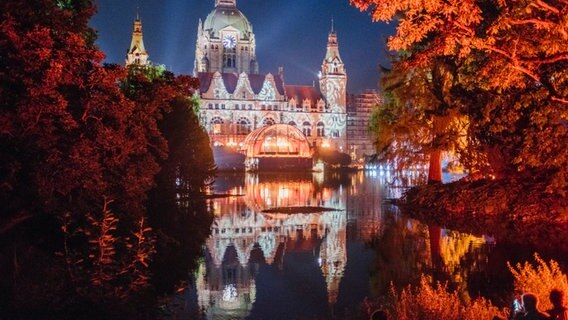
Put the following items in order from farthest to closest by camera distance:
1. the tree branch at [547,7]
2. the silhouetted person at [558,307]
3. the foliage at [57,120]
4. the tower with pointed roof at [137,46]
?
1. the tower with pointed roof at [137,46]
2. the foliage at [57,120]
3. the tree branch at [547,7]
4. the silhouetted person at [558,307]

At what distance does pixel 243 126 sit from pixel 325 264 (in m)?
100

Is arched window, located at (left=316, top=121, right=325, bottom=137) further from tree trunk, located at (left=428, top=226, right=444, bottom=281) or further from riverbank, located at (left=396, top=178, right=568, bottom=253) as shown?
tree trunk, located at (left=428, top=226, right=444, bottom=281)

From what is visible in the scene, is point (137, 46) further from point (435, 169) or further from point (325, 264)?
point (325, 264)

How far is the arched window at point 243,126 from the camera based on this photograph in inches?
4616

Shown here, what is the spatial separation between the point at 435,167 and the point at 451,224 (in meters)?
9.58

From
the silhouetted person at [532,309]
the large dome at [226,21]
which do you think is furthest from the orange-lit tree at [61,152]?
the large dome at [226,21]

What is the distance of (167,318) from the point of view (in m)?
12.4

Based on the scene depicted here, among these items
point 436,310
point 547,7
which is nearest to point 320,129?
point 547,7

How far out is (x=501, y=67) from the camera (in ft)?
40.5

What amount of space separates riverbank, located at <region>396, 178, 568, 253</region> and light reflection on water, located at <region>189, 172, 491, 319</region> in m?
1.47

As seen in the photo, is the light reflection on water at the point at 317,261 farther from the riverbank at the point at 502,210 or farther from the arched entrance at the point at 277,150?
the arched entrance at the point at 277,150

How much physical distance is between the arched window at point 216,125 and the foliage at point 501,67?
82842 millimetres

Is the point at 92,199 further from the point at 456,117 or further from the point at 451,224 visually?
the point at 456,117

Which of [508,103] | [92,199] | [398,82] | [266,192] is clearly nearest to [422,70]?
[398,82]
